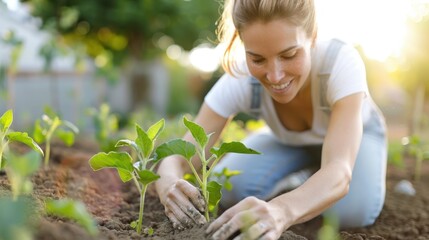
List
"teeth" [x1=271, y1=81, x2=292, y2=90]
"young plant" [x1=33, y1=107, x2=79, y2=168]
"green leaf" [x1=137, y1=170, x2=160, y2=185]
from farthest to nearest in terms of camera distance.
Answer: "young plant" [x1=33, y1=107, x2=79, y2=168]
"teeth" [x1=271, y1=81, x2=292, y2=90]
"green leaf" [x1=137, y1=170, x2=160, y2=185]

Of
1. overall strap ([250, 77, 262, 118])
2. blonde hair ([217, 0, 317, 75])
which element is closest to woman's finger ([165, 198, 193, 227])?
blonde hair ([217, 0, 317, 75])

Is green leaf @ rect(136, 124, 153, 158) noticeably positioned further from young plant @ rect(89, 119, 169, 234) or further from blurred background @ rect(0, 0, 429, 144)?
blurred background @ rect(0, 0, 429, 144)

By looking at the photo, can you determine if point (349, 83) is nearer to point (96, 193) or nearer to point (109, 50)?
point (96, 193)

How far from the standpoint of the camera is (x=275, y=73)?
5.88ft

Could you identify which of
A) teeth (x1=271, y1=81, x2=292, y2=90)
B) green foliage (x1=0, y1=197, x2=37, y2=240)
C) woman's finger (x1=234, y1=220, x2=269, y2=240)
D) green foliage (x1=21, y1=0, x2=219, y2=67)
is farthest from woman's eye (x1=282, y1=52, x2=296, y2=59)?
green foliage (x1=21, y1=0, x2=219, y2=67)

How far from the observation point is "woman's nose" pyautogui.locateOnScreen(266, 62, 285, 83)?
1785 mm

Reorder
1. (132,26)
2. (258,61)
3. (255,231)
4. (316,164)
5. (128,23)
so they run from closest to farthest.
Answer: (255,231), (258,61), (316,164), (128,23), (132,26)

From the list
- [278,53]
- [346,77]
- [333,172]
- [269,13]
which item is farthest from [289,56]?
[333,172]

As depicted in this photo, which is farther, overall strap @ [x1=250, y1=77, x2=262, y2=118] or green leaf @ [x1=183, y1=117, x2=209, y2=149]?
overall strap @ [x1=250, y1=77, x2=262, y2=118]

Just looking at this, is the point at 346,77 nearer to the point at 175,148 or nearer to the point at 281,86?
the point at 281,86

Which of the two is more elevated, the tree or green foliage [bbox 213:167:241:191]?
green foliage [bbox 213:167:241:191]

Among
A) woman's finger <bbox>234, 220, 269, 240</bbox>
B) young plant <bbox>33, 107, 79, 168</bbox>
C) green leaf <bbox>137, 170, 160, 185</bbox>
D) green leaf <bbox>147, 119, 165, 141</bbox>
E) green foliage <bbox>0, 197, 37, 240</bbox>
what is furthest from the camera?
young plant <bbox>33, 107, 79, 168</bbox>

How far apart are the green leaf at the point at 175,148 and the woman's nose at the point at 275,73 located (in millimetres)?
454

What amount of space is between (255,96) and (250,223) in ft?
3.43
